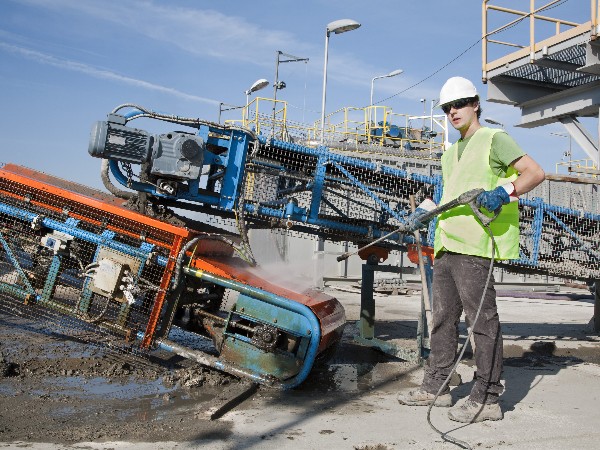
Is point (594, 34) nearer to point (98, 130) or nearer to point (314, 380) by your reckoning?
point (314, 380)

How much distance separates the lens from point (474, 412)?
11.7 ft

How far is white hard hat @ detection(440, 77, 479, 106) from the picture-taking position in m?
3.81

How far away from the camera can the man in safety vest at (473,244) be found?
3588mm

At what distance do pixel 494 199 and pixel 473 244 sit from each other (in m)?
0.42

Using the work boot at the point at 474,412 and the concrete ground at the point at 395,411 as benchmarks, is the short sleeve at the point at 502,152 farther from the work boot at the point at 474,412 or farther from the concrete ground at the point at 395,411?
the concrete ground at the point at 395,411

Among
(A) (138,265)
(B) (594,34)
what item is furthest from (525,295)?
(A) (138,265)

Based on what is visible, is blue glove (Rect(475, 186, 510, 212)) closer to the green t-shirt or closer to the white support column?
the green t-shirt

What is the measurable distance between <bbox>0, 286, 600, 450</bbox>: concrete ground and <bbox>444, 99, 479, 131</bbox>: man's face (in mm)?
2026

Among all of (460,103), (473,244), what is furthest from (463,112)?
(473,244)

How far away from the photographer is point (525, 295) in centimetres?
1584

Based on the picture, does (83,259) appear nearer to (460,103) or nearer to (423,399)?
(423,399)

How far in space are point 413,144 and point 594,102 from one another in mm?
14679

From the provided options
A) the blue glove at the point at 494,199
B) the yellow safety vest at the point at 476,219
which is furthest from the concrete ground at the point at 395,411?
the blue glove at the point at 494,199

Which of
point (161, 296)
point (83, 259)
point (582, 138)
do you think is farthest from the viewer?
point (582, 138)
